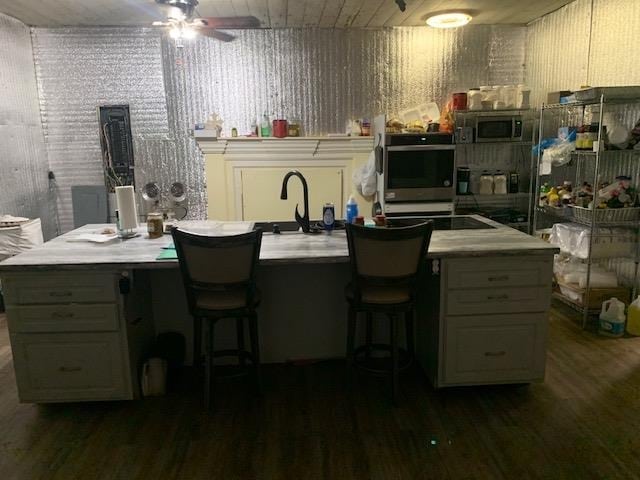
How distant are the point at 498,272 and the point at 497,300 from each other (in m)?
0.14

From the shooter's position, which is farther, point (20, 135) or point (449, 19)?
point (20, 135)

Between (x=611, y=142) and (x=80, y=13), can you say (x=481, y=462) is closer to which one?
(x=611, y=142)

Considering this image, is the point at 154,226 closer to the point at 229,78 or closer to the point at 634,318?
the point at 229,78

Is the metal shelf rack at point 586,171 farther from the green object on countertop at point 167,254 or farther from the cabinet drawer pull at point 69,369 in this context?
the cabinet drawer pull at point 69,369

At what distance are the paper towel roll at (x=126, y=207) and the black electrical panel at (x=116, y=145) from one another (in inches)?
90.7

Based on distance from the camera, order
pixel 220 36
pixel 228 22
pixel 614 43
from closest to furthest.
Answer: pixel 614 43, pixel 228 22, pixel 220 36

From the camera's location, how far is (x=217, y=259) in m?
2.30

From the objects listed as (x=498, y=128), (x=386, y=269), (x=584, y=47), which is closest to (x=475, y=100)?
(x=498, y=128)

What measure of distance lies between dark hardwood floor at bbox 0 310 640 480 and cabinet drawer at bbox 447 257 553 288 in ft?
2.02

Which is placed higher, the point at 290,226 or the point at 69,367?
the point at 290,226

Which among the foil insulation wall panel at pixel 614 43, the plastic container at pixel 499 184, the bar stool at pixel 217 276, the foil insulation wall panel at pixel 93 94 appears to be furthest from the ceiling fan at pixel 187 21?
the foil insulation wall panel at pixel 614 43

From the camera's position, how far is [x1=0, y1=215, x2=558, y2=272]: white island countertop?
2.40m

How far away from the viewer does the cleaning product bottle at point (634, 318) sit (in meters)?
3.45

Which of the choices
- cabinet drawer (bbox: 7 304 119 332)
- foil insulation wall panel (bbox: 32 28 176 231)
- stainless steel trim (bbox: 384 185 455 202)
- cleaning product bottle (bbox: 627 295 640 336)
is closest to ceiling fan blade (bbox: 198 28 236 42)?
foil insulation wall panel (bbox: 32 28 176 231)
